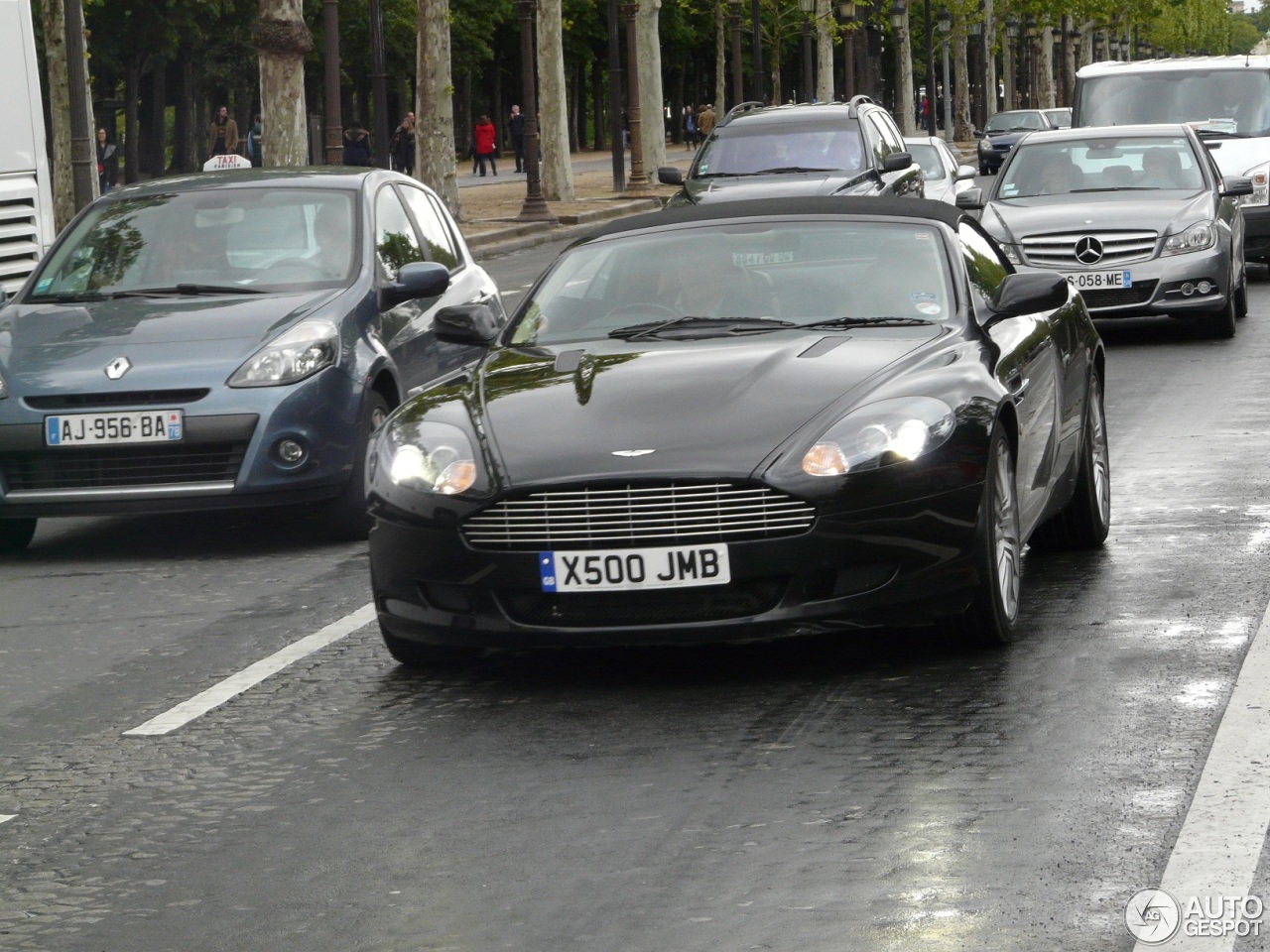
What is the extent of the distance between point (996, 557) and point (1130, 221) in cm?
1030

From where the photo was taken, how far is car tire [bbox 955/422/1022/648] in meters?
6.31

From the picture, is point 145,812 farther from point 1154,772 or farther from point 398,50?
point 398,50

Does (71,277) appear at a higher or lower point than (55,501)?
higher

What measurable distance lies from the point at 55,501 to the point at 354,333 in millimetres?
1369

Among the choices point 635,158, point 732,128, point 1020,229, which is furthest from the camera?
point 635,158

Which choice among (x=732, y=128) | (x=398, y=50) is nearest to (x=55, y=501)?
(x=732, y=128)

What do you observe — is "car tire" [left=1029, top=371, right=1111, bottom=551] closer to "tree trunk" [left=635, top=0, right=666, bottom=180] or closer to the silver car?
the silver car

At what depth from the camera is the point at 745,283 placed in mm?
7430

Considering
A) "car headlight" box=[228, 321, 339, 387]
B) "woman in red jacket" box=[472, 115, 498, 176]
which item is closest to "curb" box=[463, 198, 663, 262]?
"woman in red jacket" box=[472, 115, 498, 176]

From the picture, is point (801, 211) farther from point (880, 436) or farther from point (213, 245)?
point (213, 245)

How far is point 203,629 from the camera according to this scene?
759cm

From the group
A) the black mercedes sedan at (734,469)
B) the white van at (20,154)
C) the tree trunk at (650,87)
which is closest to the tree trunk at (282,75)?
the white van at (20,154)

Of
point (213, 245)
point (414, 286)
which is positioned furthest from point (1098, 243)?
point (213, 245)

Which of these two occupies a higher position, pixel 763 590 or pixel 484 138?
pixel 484 138
